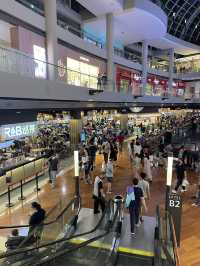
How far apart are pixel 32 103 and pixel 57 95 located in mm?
1143

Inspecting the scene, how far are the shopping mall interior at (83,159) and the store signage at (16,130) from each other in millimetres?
42

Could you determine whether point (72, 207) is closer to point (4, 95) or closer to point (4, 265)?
point (4, 265)

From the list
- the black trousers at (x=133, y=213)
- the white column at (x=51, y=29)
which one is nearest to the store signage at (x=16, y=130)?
the white column at (x=51, y=29)

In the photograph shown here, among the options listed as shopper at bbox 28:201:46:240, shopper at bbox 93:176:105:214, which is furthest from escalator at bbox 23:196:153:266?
shopper at bbox 93:176:105:214

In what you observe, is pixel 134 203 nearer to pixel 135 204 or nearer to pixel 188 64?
pixel 135 204

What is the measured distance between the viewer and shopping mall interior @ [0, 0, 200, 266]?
5.91 m

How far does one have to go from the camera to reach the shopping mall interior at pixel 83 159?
5.91m

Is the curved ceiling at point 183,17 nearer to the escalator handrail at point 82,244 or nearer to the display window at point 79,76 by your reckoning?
the display window at point 79,76

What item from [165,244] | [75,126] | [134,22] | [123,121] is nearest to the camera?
[165,244]

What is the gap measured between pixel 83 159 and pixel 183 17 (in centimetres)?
2832

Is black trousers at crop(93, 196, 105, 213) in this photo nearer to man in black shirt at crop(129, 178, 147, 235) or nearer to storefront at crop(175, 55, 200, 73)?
man in black shirt at crop(129, 178, 147, 235)

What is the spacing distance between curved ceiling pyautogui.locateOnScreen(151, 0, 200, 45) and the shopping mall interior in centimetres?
247

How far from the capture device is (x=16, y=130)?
36.5ft

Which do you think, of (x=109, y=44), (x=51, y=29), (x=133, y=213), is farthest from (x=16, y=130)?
(x=109, y=44)
